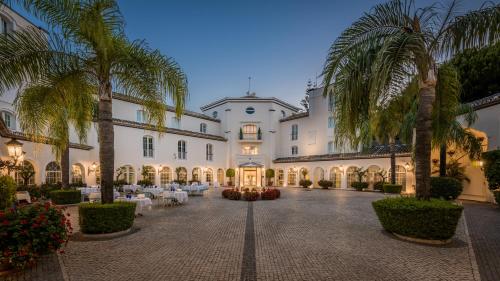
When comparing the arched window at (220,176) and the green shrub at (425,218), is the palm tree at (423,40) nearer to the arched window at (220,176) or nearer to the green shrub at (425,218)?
the green shrub at (425,218)

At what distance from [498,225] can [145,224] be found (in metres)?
12.9

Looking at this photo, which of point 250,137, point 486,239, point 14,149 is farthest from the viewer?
point 250,137

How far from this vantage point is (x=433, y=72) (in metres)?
6.45

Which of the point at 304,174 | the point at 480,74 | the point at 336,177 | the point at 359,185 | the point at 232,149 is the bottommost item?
the point at 359,185

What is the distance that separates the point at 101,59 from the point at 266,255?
7331 mm

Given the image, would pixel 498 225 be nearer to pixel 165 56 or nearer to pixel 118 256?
pixel 118 256

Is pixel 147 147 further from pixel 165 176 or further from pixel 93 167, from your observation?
pixel 93 167

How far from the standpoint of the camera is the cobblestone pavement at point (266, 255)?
4.51 metres

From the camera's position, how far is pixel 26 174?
13797 mm

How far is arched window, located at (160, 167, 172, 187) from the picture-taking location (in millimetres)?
25350

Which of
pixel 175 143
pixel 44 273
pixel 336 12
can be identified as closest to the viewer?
pixel 44 273

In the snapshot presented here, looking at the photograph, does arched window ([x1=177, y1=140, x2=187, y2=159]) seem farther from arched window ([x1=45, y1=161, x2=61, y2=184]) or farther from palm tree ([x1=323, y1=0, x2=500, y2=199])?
palm tree ([x1=323, y1=0, x2=500, y2=199])

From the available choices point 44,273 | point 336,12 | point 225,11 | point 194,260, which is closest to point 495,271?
point 194,260

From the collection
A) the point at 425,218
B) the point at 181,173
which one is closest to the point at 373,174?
the point at 425,218
